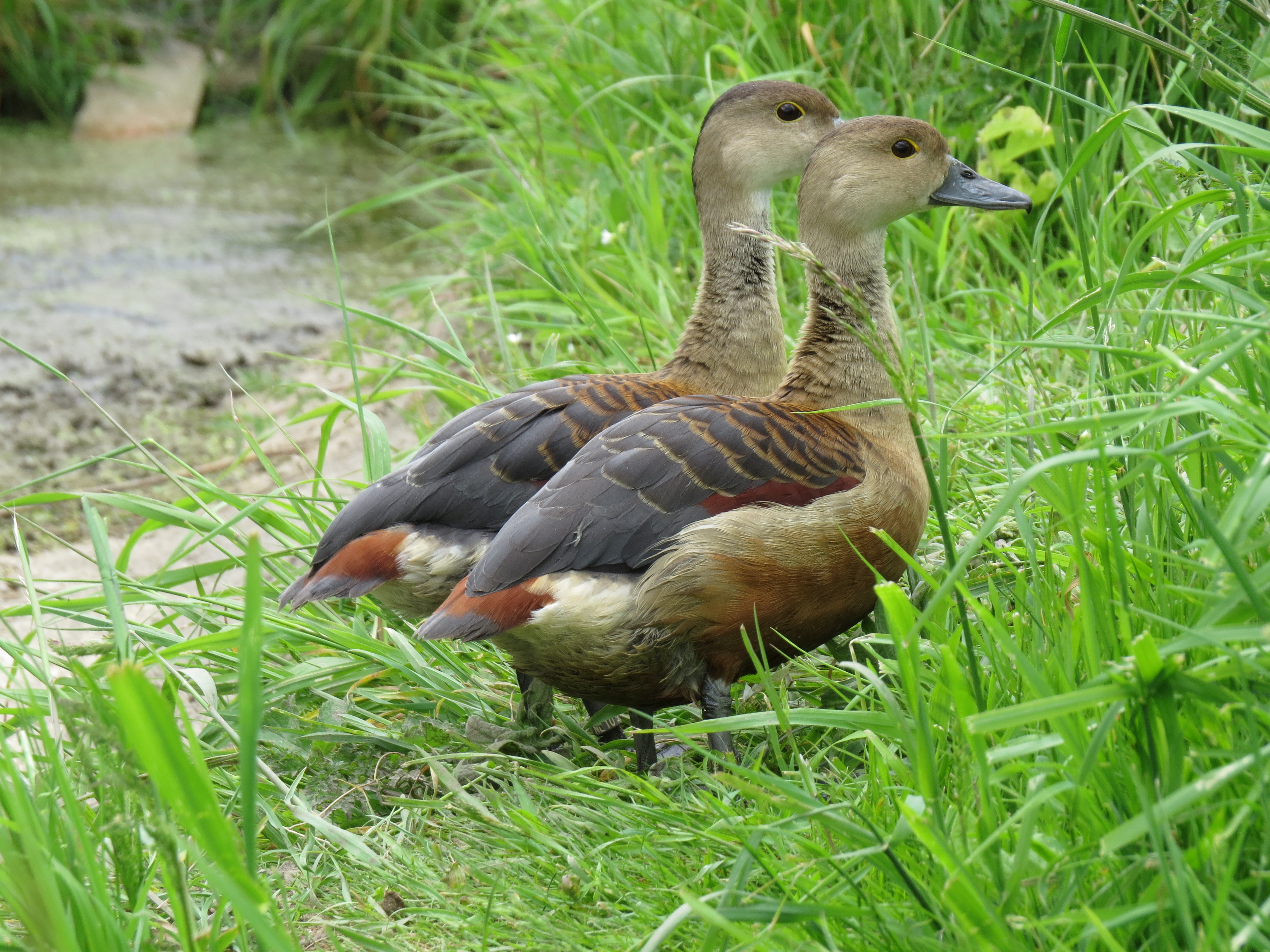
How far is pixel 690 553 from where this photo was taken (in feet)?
7.73

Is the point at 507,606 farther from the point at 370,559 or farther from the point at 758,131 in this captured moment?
the point at 758,131

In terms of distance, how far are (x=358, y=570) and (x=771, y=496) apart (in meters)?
0.82

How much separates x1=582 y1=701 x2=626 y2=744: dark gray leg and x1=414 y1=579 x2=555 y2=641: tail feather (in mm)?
504

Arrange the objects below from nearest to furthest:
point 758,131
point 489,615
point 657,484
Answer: point 489,615 → point 657,484 → point 758,131

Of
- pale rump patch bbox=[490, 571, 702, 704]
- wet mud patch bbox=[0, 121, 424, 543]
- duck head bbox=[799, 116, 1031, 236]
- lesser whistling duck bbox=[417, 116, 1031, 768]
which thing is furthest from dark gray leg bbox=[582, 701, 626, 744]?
wet mud patch bbox=[0, 121, 424, 543]

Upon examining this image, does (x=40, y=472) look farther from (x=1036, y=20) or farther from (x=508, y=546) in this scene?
(x=1036, y=20)

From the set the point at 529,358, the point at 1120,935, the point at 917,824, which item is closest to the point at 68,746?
the point at 917,824

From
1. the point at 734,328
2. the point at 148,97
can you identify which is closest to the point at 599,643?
the point at 734,328

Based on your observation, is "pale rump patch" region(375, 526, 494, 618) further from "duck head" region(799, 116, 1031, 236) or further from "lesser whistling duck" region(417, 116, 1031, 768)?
"duck head" region(799, 116, 1031, 236)

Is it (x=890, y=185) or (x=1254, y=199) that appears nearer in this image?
(x=1254, y=199)

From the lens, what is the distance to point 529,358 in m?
4.46

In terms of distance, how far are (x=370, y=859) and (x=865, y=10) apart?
3.39m

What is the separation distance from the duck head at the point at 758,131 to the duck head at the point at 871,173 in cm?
56

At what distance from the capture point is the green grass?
4.91ft
